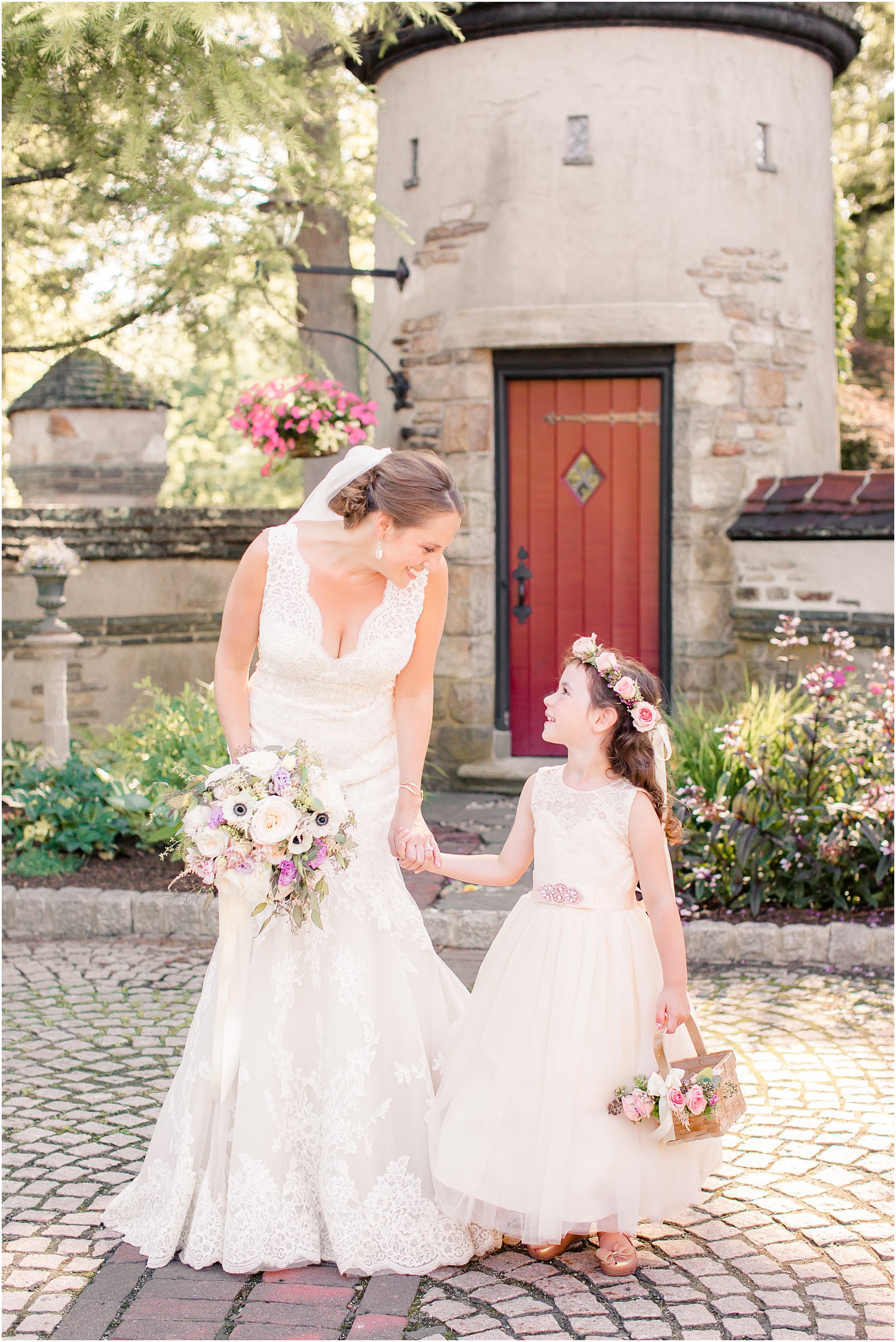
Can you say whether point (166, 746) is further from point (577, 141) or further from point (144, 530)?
point (577, 141)

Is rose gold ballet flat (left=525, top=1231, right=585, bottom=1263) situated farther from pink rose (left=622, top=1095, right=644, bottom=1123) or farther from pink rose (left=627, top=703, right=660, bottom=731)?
pink rose (left=627, top=703, right=660, bottom=731)

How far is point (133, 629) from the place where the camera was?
9.42 m

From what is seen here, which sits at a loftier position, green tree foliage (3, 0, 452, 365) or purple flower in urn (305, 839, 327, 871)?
green tree foliage (3, 0, 452, 365)

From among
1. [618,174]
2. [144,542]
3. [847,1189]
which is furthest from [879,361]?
[847,1189]

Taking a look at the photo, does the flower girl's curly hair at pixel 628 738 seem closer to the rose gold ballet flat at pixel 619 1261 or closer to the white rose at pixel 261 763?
the white rose at pixel 261 763

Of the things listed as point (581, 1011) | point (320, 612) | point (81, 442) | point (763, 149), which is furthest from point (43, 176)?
point (81, 442)

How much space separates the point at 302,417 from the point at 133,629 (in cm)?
264

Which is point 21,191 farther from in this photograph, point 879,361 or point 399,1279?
point 879,361

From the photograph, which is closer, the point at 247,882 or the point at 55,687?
the point at 247,882

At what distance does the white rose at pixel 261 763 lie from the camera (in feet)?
9.35

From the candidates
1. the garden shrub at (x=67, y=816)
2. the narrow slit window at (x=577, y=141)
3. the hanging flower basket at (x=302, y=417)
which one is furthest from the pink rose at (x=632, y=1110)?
the narrow slit window at (x=577, y=141)

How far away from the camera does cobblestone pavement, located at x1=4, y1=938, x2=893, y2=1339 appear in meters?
2.77

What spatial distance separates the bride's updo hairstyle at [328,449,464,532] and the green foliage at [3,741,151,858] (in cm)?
358

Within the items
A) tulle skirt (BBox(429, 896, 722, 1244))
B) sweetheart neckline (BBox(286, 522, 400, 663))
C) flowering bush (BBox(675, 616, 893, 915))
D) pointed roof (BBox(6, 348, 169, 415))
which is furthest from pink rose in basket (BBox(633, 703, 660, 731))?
pointed roof (BBox(6, 348, 169, 415))
